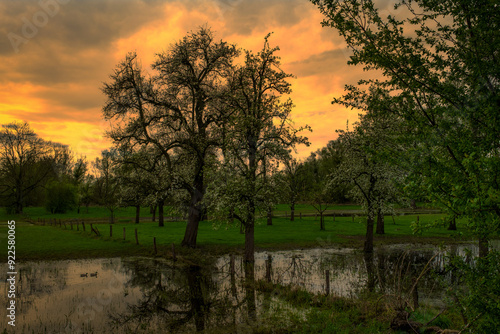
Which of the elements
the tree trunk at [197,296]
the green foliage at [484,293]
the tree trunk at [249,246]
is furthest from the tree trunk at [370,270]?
the green foliage at [484,293]

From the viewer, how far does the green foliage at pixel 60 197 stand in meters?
83.4

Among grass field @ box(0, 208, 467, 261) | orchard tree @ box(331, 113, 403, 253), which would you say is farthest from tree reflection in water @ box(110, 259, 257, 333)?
orchard tree @ box(331, 113, 403, 253)

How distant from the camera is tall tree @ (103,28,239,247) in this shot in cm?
3095

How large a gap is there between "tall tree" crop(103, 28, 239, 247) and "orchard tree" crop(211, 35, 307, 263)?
4225mm

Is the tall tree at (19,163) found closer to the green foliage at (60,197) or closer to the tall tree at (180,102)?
the green foliage at (60,197)

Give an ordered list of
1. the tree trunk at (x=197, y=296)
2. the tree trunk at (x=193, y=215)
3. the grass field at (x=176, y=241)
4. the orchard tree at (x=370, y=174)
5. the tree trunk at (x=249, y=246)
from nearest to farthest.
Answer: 1. the tree trunk at (x=197, y=296)
2. the tree trunk at (x=249, y=246)
3. the grass field at (x=176, y=241)
4. the orchard tree at (x=370, y=174)
5. the tree trunk at (x=193, y=215)

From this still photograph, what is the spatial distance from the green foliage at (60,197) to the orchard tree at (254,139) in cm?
7398

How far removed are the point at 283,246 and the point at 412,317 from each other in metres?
23.3

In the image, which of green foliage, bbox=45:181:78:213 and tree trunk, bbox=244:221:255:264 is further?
green foliage, bbox=45:181:78:213

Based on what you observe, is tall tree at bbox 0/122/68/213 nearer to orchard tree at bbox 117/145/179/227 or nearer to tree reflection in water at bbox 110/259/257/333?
orchard tree at bbox 117/145/179/227

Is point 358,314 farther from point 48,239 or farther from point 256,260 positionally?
point 48,239

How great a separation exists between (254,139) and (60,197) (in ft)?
253

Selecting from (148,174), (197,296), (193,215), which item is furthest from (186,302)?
(148,174)

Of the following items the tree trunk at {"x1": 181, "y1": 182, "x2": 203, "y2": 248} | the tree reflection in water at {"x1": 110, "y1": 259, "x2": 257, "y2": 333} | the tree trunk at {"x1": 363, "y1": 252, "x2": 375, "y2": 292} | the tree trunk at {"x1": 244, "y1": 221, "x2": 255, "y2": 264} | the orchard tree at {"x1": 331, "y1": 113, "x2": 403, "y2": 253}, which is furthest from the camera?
the tree trunk at {"x1": 181, "y1": 182, "x2": 203, "y2": 248}
